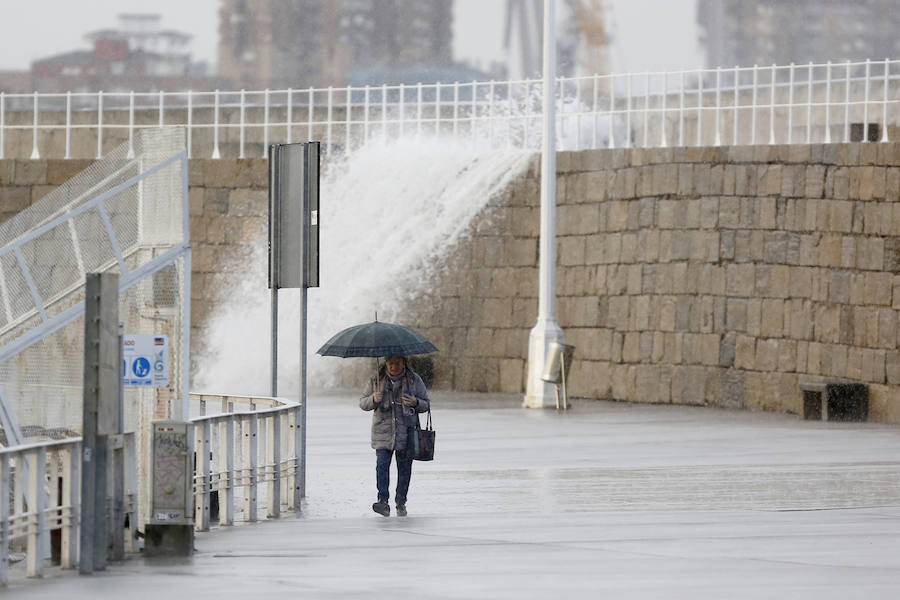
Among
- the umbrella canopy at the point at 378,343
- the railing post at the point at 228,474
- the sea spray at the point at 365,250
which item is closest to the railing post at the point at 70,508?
the railing post at the point at 228,474

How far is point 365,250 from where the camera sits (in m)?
29.3

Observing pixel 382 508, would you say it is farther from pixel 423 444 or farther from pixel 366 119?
pixel 366 119

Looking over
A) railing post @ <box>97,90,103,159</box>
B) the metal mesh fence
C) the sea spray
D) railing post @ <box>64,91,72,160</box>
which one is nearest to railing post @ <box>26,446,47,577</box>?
the metal mesh fence

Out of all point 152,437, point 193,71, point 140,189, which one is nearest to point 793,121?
point 140,189

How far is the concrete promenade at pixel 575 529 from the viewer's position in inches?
373

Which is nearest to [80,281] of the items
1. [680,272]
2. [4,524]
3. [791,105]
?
[4,524]

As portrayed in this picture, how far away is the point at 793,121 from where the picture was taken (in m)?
26.1

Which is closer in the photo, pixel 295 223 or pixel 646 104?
pixel 295 223

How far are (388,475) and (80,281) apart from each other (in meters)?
2.63

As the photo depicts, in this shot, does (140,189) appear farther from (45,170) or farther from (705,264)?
(45,170)

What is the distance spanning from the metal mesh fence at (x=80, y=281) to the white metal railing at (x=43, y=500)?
1324mm

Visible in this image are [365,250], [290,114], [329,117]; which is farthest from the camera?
[290,114]

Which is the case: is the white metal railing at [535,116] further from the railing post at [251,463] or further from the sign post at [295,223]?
the railing post at [251,463]

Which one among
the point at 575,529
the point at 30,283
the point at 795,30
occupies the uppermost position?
the point at 795,30
